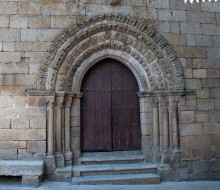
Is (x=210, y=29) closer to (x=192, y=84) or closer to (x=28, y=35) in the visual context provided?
(x=192, y=84)

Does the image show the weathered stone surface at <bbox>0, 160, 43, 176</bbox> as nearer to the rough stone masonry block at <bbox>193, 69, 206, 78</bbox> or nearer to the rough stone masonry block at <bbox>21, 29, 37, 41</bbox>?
the rough stone masonry block at <bbox>21, 29, 37, 41</bbox>

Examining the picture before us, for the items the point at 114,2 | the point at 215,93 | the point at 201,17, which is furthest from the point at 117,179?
the point at 201,17

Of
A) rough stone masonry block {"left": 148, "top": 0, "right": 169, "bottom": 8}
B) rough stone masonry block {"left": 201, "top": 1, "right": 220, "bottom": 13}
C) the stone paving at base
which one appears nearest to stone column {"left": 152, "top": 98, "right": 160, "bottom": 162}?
the stone paving at base

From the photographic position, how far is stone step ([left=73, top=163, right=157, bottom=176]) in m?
4.52

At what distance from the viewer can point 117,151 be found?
16.4 ft

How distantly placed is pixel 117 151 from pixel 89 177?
827 millimetres

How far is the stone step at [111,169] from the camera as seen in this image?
452cm

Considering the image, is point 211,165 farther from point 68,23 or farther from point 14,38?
point 14,38

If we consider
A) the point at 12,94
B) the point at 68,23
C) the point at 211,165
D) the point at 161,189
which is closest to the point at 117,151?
the point at 161,189

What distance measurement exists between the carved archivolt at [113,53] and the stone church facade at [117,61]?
0.02m

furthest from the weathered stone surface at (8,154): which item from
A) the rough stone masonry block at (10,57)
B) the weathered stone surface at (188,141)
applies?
the weathered stone surface at (188,141)

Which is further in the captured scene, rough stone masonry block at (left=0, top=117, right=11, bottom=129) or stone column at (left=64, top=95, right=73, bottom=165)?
stone column at (left=64, top=95, right=73, bottom=165)

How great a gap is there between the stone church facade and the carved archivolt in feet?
0.06

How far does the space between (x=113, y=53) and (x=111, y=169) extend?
89.4 inches
